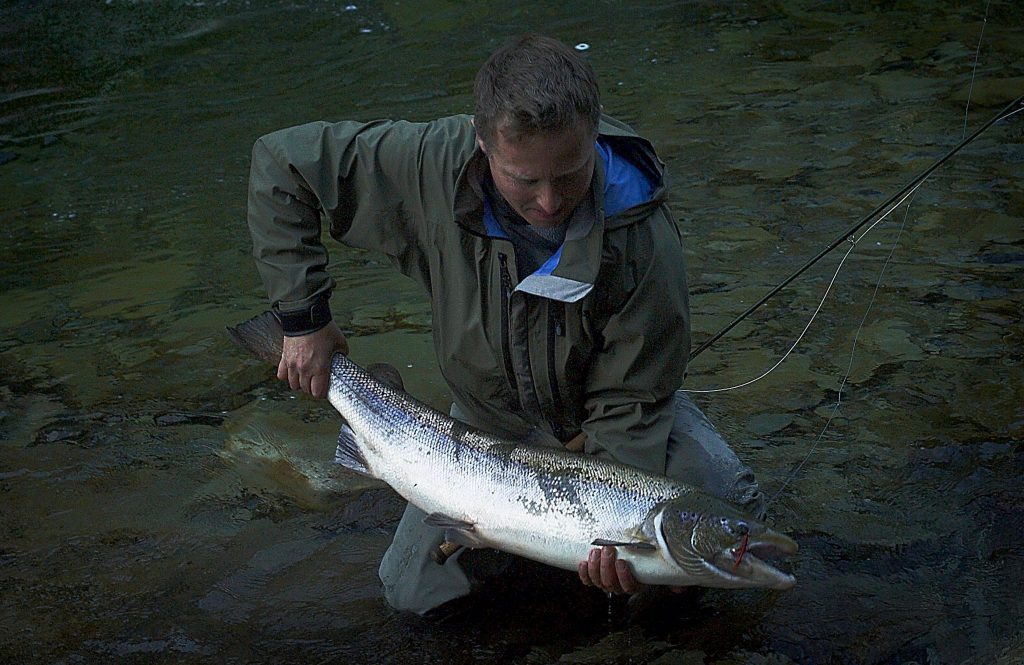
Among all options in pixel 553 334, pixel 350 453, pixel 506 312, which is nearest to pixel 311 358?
pixel 350 453

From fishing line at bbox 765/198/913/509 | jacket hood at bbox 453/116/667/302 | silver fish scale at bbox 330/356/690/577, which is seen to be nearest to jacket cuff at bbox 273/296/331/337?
silver fish scale at bbox 330/356/690/577

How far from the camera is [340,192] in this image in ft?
11.6

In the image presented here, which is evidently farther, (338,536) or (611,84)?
(611,84)

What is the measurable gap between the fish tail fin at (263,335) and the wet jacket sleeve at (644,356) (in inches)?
42.3

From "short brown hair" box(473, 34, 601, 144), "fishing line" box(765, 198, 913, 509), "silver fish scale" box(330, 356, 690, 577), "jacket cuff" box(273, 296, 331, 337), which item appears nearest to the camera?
"short brown hair" box(473, 34, 601, 144)

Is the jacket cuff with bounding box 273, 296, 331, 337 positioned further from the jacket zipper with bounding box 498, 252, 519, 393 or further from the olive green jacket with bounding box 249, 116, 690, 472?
the jacket zipper with bounding box 498, 252, 519, 393

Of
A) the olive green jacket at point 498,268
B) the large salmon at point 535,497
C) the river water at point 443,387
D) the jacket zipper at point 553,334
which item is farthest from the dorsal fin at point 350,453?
the jacket zipper at point 553,334

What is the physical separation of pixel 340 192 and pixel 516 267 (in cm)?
66

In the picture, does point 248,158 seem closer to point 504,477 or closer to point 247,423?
point 247,423

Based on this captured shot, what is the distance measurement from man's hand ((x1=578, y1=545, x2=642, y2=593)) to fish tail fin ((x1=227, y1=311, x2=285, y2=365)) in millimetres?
1304

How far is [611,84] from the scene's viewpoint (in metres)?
10.1

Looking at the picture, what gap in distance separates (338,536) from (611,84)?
683cm

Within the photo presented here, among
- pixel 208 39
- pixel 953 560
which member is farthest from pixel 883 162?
pixel 208 39

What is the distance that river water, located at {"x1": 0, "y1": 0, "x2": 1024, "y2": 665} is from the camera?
3670 mm
